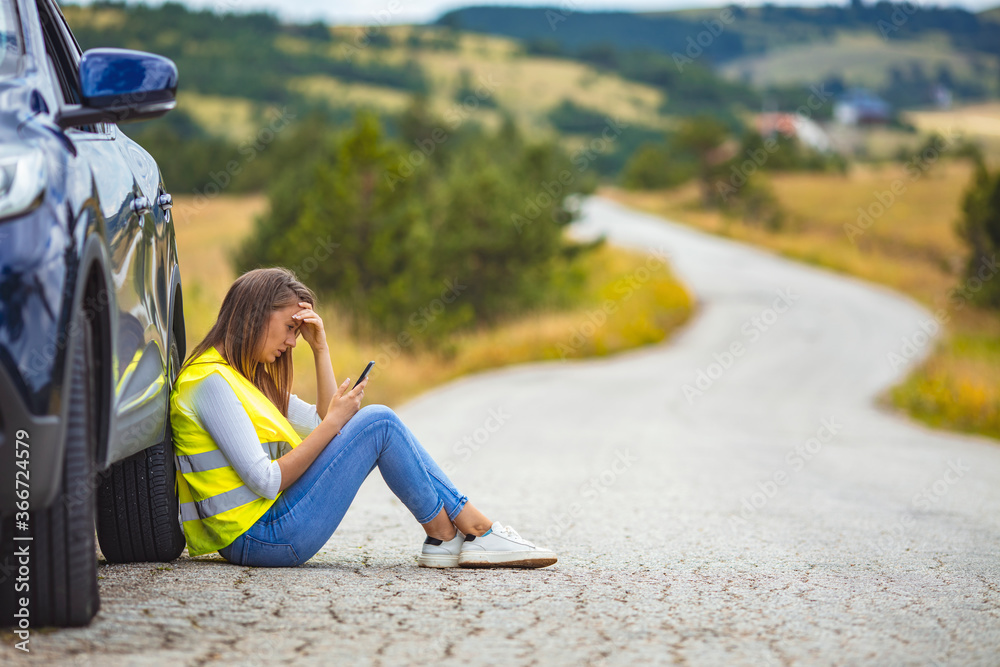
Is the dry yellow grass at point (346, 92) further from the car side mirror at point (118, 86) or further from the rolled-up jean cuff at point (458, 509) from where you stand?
the car side mirror at point (118, 86)

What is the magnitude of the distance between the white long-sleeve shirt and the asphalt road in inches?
14.4

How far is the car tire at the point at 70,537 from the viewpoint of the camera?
254cm

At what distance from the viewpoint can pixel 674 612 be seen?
10.7 ft

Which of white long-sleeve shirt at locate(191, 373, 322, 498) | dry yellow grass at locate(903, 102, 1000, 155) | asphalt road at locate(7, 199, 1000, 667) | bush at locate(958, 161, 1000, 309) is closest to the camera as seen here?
asphalt road at locate(7, 199, 1000, 667)

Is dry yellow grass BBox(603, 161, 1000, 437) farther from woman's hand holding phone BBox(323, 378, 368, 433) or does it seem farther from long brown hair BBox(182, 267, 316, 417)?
long brown hair BBox(182, 267, 316, 417)

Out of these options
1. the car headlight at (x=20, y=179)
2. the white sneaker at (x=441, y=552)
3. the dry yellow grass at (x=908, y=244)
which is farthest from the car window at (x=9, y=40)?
the dry yellow grass at (x=908, y=244)

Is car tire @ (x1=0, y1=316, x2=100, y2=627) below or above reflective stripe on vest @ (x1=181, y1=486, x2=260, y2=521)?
above

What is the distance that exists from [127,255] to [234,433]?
79 cm

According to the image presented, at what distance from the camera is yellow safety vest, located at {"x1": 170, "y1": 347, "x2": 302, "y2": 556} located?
3639 mm

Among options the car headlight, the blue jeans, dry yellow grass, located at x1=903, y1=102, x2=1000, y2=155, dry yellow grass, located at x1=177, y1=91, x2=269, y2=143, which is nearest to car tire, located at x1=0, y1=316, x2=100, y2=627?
the car headlight

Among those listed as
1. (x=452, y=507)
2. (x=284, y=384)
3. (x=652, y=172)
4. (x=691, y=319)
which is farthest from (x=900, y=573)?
(x=652, y=172)

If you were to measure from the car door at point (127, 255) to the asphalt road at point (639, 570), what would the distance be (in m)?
0.58

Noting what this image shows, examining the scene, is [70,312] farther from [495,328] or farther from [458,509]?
[495,328]

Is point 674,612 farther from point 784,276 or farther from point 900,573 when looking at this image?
point 784,276
